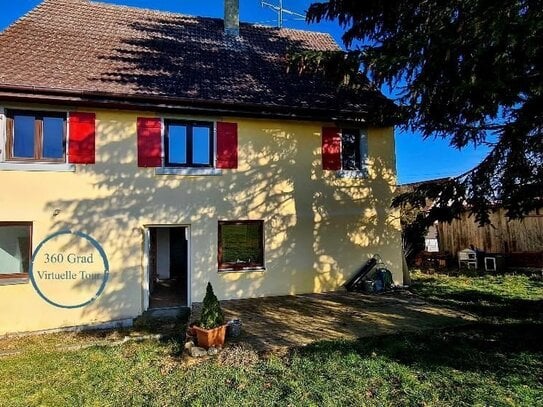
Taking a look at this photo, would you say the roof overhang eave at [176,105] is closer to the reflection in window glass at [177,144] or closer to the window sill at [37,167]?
the reflection in window glass at [177,144]

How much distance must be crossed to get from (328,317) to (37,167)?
756cm

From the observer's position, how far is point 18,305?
8297mm

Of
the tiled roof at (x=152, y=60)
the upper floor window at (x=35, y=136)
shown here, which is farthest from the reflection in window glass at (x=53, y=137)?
the tiled roof at (x=152, y=60)

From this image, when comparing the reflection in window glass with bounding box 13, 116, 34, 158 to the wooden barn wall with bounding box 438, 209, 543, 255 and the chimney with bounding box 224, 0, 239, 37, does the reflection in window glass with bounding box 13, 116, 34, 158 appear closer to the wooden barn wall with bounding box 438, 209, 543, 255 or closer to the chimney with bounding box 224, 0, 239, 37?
the chimney with bounding box 224, 0, 239, 37

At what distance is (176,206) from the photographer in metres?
9.56

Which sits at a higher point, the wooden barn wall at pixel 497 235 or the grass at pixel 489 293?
the wooden barn wall at pixel 497 235

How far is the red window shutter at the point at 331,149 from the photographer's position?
10977 mm

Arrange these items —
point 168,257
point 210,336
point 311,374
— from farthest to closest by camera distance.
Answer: point 168,257
point 210,336
point 311,374

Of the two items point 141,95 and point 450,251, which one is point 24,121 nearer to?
point 141,95

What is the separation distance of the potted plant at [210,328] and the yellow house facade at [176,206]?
10.6 feet

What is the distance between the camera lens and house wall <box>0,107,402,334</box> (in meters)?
8.58

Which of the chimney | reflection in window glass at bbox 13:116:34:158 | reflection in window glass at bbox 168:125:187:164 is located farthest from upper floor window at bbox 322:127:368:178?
reflection in window glass at bbox 13:116:34:158

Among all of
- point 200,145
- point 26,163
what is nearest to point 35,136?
point 26,163

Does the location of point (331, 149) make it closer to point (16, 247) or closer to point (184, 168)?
point (184, 168)
